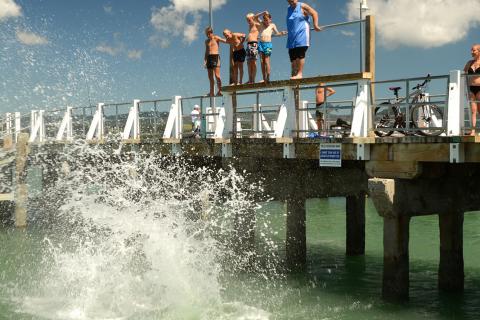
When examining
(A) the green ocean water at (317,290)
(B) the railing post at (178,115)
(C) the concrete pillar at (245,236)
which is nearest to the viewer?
(A) the green ocean water at (317,290)

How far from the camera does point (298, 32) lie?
38.2 feet

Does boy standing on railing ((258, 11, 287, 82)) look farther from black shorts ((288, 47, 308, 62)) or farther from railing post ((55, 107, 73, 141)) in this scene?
railing post ((55, 107, 73, 141))

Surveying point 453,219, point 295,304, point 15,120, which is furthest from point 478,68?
point 15,120

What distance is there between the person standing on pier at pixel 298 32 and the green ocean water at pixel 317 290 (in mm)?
4041

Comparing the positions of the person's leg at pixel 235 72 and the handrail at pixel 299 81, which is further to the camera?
the person's leg at pixel 235 72

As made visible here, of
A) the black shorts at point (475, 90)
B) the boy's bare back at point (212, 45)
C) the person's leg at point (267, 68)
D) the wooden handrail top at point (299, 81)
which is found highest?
the boy's bare back at point (212, 45)

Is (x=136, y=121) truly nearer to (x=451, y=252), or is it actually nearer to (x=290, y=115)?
(x=290, y=115)

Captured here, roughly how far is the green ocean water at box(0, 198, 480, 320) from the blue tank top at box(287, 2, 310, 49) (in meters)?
4.57

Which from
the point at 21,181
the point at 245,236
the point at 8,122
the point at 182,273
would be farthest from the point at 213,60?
the point at 8,122

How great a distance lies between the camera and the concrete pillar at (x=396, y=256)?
1064 cm

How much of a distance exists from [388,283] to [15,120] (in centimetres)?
1778

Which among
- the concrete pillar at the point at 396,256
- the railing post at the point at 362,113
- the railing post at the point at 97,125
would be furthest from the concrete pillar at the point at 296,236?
the railing post at the point at 97,125

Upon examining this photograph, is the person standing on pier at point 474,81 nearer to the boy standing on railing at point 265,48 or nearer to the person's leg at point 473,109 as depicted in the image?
the person's leg at point 473,109

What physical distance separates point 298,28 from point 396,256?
4.14 metres
